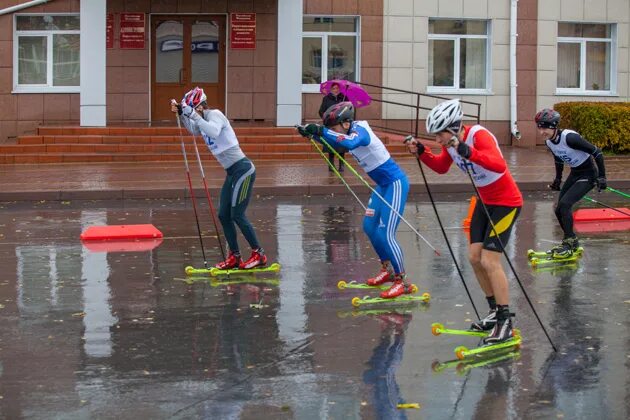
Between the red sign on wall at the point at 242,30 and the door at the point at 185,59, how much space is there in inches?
14.0

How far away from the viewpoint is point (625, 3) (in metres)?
30.2

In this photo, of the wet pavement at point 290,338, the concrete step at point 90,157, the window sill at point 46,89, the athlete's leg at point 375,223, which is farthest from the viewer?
the window sill at point 46,89

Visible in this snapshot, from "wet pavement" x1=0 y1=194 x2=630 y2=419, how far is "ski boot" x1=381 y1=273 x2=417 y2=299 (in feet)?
0.70

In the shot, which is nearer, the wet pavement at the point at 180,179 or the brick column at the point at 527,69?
the wet pavement at the point at 180,179

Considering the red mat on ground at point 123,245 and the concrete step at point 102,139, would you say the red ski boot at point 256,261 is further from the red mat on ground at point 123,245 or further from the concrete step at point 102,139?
the concrete step at point 102,139

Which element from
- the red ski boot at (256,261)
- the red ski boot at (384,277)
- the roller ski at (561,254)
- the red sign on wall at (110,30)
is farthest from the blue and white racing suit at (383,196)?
the red sign on wall at (110,30)

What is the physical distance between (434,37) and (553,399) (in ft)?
75.8

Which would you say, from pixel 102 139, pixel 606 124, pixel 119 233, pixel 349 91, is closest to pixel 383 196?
pixel 119 233

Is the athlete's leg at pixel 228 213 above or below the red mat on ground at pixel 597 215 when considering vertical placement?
above

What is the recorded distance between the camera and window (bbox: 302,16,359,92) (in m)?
29.3

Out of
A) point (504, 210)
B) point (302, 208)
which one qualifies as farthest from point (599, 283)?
point (302, 208)

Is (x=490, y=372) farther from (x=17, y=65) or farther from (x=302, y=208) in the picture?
(x=17, y=65)

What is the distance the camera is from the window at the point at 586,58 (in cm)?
3044

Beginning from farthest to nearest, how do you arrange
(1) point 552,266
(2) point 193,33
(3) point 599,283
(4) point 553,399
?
(2) point 193,33 < (1) point 552,266 < (3) point 599,283 < (4) point 553,399
